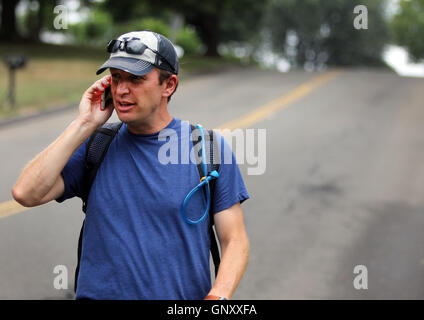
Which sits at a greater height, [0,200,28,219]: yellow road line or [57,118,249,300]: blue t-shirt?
[57,118,249,300]: blue t-shirt

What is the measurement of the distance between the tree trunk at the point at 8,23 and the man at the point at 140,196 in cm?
2731

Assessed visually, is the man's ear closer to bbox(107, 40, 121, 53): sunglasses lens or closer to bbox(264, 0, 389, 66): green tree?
bbox(107, 40, 121, 53): sunglasses lens

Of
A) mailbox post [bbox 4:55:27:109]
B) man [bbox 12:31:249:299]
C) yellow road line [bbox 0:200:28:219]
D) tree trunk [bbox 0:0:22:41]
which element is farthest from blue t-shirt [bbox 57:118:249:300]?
tree trunk [bbox 0:0:22:41]

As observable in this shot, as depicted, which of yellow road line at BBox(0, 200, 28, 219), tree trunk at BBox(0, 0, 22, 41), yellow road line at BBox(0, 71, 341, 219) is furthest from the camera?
tree trunk at BBox(0, 0, 22, 41)

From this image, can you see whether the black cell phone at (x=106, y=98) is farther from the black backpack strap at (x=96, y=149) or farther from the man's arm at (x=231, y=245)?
the man's arm at (x=231, y=245)

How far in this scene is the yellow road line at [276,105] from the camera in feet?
43.2

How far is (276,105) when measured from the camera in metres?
16.1

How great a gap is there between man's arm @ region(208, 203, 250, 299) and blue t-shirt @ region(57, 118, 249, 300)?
2.2 inches

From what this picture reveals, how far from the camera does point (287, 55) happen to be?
169 feet

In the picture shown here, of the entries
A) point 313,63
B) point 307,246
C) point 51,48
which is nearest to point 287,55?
point 313,63

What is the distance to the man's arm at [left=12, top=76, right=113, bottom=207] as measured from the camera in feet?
7.93

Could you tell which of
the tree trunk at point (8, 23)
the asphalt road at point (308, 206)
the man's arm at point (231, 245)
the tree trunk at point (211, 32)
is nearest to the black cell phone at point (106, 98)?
the man's arm at point (231, 245)

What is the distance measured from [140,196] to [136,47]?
0.64 meters

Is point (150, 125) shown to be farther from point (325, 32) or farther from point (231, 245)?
point (325, 32)
